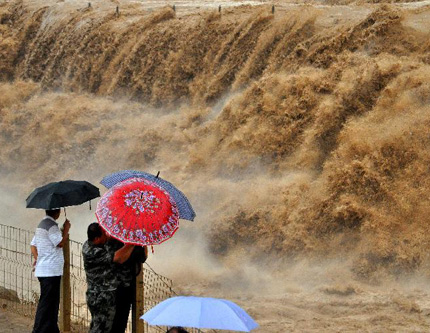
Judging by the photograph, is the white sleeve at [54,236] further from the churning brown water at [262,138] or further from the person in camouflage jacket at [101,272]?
the churning brown water at [262,138]

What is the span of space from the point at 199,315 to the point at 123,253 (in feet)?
4.64

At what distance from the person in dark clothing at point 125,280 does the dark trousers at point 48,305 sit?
93cm

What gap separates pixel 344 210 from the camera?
1077cm

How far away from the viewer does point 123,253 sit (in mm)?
4938

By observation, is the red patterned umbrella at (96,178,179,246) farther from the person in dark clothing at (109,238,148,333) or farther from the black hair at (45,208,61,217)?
the black hair at (45,208,61,217)

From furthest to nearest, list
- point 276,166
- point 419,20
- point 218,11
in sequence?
point 218,11 → point 419,20 → point 276,166

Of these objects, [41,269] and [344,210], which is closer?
[41,269]

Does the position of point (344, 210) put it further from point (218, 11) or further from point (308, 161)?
point (218, 11)

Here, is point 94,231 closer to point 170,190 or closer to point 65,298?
point 170,190

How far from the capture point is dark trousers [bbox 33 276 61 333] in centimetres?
590

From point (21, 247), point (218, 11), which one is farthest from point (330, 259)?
point (218, 11)

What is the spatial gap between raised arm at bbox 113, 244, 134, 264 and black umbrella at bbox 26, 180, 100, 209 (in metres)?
0.88

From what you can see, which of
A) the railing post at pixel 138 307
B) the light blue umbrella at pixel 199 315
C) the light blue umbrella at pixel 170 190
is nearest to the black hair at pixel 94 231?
the light blue umbrella at pixel 170 190

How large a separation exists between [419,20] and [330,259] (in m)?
5.53
